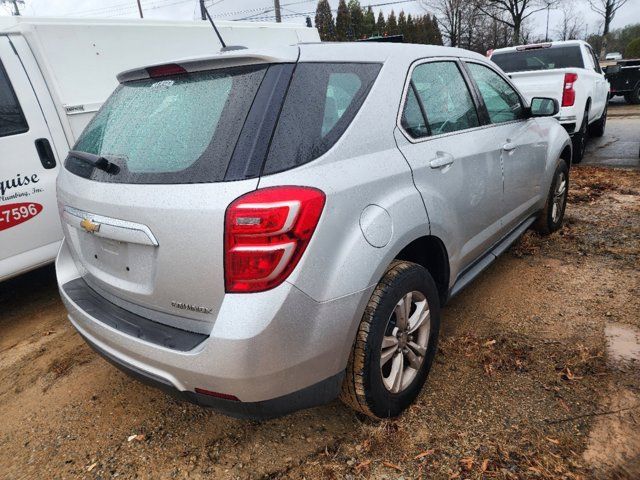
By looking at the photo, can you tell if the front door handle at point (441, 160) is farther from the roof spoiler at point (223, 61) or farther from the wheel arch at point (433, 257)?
the roof spoiler at point (223, 61)

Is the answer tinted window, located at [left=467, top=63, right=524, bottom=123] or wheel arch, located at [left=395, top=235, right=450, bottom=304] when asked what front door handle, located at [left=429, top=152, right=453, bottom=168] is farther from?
tinted window, located at [left=467, top=63, right=524, bottom=123]

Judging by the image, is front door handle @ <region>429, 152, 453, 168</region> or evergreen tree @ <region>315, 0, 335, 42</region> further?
evergreen tree @ <region>315, 0, 335, 42</region>

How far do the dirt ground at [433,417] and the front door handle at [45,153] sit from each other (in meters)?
1.25

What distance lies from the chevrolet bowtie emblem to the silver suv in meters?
0.01

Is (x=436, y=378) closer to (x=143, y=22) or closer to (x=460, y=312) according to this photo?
(x=460, y=312)

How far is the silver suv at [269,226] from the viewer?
1.71 m

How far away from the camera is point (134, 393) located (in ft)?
8.87

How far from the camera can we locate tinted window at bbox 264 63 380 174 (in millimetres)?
1799

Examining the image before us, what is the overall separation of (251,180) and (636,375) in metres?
2.26

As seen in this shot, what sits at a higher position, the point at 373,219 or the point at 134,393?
the point at 373,219

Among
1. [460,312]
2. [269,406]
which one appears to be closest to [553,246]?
[460,312]

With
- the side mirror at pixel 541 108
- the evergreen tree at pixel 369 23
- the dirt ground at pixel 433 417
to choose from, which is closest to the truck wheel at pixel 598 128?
the side mirror at pixel 541 108

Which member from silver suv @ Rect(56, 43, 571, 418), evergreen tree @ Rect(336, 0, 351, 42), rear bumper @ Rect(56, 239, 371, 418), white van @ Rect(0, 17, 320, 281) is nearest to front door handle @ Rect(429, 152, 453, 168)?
silver suv @ Rect(56, 43, 571, 418)

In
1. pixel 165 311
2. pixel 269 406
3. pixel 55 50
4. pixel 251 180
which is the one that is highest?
pixel 55 50
